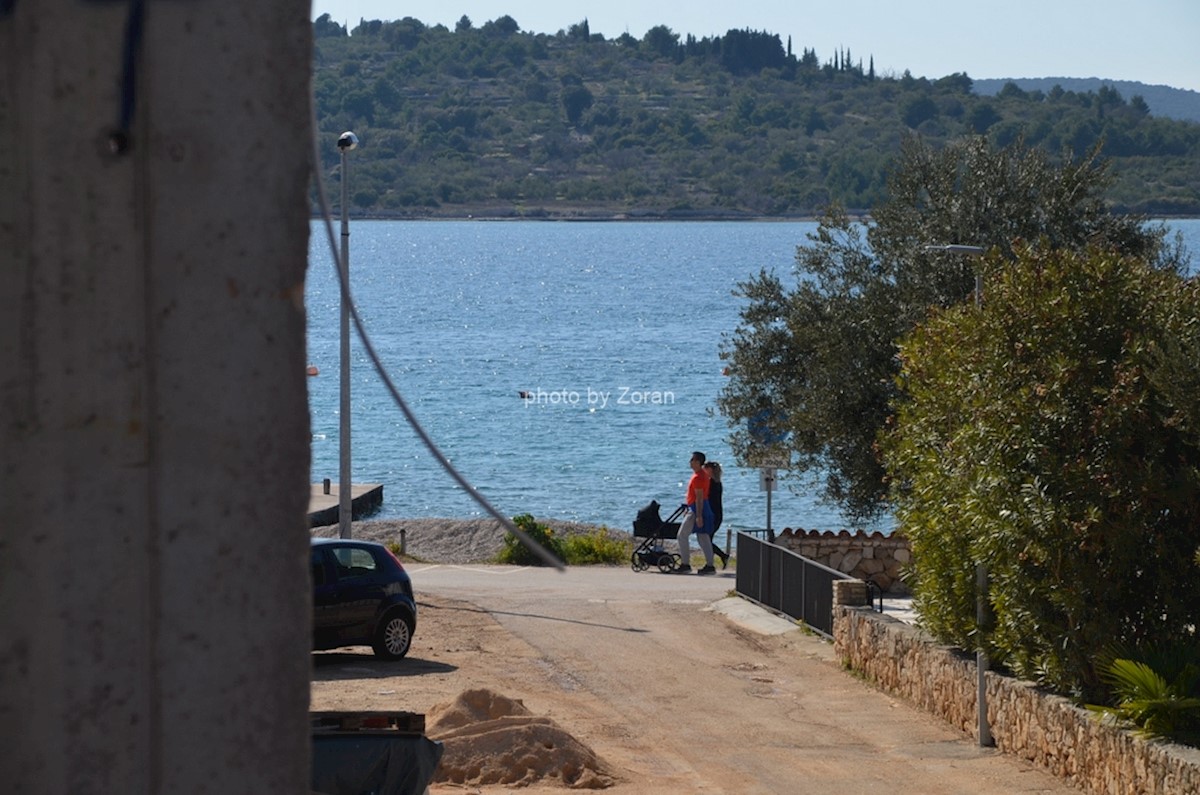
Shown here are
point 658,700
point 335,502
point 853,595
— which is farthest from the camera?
point 335,502

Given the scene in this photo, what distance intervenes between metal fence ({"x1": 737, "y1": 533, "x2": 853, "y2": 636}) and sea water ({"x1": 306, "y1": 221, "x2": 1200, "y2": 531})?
6408 mm

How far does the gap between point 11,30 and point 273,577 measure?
2.97 feet

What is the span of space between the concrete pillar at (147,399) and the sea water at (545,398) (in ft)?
20.2

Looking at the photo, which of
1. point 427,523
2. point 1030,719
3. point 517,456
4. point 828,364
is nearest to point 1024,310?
point 1030,719

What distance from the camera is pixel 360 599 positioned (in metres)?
16.3

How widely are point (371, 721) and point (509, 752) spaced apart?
12.6ft

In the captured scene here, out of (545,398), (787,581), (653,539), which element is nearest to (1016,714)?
(787,581)

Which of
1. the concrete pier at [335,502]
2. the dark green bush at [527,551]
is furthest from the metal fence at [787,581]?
the concrete pier at [335,502]

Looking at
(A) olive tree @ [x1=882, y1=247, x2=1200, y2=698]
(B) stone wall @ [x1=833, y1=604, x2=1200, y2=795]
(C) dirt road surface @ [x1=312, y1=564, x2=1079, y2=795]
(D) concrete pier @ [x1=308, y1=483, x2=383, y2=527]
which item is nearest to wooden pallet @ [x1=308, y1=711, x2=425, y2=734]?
(C) dirt road surface @ [x1=312, y1=564, x2=1079, y2=795]

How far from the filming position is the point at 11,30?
222cm

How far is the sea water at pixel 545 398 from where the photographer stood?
53125mm

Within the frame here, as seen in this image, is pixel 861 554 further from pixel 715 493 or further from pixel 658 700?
pixel 658 700

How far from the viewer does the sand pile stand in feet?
36.0

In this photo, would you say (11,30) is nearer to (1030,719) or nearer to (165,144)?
(165,144)
